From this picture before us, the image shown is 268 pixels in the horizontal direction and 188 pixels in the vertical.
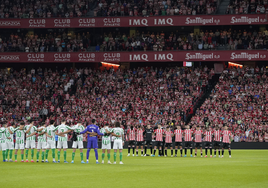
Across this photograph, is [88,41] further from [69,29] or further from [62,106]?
[62,106]

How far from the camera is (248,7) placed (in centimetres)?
4744

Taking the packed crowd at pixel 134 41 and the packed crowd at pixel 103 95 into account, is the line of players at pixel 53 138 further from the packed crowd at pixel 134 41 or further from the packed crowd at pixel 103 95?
the packed crowd at pixel 134 41

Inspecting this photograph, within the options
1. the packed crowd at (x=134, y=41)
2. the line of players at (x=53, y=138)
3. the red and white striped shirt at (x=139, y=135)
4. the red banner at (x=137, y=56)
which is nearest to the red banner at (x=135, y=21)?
the packed crowd at (x=134, y=41)

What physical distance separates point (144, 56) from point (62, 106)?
1096cm

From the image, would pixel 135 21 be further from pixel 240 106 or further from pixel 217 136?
pixel 217 136

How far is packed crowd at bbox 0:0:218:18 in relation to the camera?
49.3m

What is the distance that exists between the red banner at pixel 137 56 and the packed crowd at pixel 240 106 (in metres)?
2.28

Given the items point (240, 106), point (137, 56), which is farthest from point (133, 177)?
point (137, 56)

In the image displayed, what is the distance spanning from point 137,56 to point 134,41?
2198mm

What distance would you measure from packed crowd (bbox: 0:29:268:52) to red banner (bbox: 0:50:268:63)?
615mm

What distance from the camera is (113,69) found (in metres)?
51.5

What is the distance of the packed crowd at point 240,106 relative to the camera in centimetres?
3884

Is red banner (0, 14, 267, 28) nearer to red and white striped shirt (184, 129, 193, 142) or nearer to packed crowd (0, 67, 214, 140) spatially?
packed crowd (0, 67, 214, 140)

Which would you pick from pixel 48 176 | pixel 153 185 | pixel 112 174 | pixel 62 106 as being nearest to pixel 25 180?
pixel 48 176
